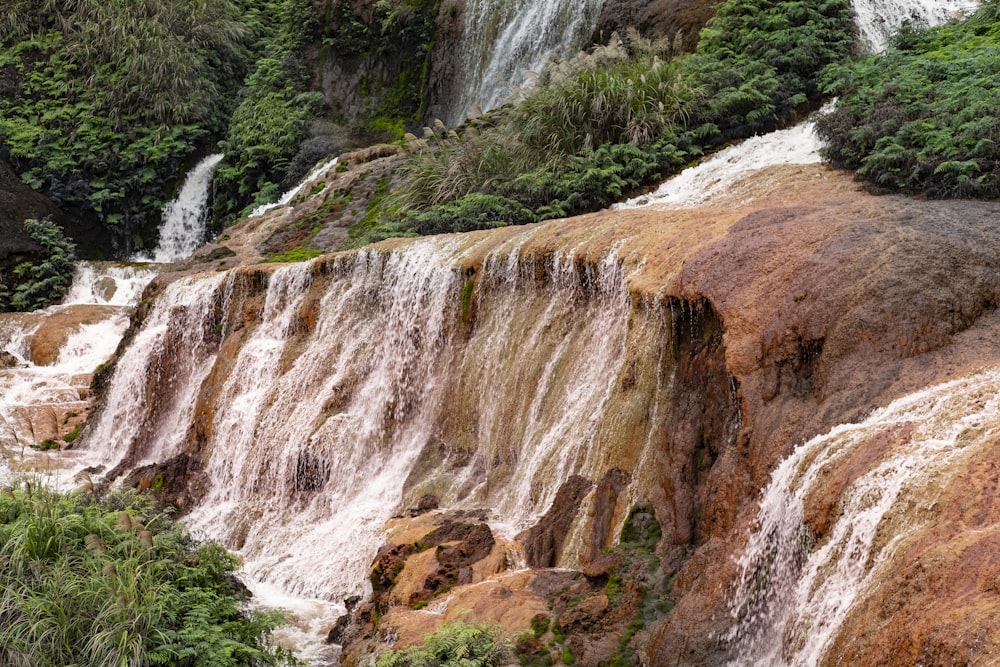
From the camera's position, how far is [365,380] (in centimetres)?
1207

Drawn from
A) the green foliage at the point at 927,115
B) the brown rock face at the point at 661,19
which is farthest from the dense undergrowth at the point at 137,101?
the green foliage at the point at 927,115

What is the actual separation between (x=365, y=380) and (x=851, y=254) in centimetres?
675

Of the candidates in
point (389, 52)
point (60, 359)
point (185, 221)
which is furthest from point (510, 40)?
point (60, 359)

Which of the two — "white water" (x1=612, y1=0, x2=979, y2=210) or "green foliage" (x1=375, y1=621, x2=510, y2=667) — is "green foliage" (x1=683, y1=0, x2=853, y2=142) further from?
"green foliage" (x1=375, y1=621, x2=510, y2=667)

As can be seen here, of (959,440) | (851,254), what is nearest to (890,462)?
(959,440)

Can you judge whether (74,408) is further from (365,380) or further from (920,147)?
(920,147)

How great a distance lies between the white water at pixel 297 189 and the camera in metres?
23.4

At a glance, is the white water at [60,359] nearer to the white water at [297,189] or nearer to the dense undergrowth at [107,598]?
the white water at [297,189]

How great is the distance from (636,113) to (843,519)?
11026 mm

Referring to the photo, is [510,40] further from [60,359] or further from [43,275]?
[43,275]

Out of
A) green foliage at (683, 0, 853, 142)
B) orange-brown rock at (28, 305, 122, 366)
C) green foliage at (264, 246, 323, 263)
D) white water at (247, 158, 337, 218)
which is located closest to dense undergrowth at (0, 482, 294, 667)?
green foliage at (683, 0, 853, 142)

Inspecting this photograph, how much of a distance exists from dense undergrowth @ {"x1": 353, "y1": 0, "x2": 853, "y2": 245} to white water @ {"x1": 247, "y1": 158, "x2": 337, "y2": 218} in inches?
287

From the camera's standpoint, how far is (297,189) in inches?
949

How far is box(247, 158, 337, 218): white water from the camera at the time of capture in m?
23.4
